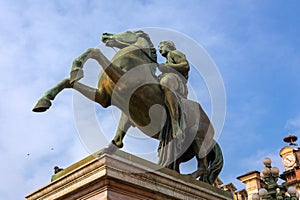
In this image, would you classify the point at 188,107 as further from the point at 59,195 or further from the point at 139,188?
the point at 59,195

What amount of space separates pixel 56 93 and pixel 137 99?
4.07 feet

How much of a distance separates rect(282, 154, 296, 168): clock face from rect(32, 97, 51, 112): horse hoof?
99.6 ft

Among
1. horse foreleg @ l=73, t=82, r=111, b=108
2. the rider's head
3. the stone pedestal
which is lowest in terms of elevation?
the stone pedestal

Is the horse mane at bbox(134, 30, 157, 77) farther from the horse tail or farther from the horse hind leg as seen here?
the horse tail

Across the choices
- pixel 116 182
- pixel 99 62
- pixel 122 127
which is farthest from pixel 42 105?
pixel 116 182

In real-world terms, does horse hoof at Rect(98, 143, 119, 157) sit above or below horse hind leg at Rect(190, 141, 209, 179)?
below

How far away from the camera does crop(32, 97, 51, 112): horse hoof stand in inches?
264

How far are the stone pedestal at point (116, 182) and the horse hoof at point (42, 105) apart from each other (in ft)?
2.96

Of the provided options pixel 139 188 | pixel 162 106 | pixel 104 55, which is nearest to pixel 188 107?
pixel 162 106

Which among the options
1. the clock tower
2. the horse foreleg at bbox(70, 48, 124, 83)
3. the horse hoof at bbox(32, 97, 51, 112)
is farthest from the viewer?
the clock tower

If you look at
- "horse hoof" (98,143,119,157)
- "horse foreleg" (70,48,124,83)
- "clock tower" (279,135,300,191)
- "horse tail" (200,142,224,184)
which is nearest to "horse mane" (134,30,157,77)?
"horse foreleg" (70,48,124,83)

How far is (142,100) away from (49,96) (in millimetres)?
1419

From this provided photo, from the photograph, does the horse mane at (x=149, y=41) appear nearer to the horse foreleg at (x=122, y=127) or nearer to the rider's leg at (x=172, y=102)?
the rider's leg at (x=172, y=102)

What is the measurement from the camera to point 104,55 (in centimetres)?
723
